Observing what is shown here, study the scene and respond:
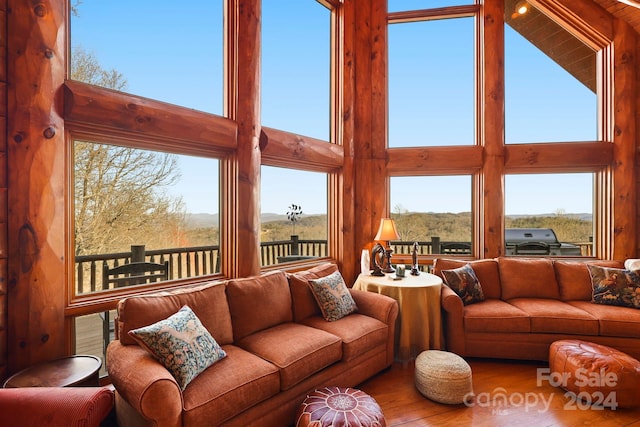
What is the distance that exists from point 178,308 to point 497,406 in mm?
2473

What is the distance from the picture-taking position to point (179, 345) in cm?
185

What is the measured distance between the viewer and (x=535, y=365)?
3.02m

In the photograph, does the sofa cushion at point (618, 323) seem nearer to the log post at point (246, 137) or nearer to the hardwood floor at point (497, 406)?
the hardwood floor at point (497, 406)

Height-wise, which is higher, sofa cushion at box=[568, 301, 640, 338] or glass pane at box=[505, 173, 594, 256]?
glass pane at box=[505, 173, 594, 256]

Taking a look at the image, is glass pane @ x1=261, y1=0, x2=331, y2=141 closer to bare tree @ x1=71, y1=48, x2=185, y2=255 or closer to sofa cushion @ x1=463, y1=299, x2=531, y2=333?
bare tree @ x1=71, y1=48, x2=185, y2=255

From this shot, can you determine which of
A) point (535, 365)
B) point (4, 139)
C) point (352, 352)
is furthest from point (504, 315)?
point (4, 139)

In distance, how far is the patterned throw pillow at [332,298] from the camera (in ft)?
9.40

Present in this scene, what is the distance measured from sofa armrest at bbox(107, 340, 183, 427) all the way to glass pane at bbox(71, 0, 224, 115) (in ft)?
7.20

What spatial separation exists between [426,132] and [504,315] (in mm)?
2674

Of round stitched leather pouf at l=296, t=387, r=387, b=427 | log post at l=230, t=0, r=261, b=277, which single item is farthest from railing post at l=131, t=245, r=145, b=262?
round stitched leather pouf at l=296, t=387, r=387, b=427

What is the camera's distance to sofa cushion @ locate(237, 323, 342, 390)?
2.11 meters

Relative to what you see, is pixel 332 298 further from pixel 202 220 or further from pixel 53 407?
pixel 53 407

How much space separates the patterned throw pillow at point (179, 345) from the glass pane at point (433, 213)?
11.0ft

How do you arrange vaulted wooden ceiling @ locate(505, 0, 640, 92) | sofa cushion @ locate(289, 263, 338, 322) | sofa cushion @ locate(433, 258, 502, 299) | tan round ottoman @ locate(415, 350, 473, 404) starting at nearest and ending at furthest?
tan round ottoman @ locate(415, 350, 473, 404) < sofa cushion @ locate(289, 263, 338, 322) < sofa cushion @ locate(433, 258, 502, 299) < vaulted wooden ceiling @ locate(505, 0, 640, 92)
